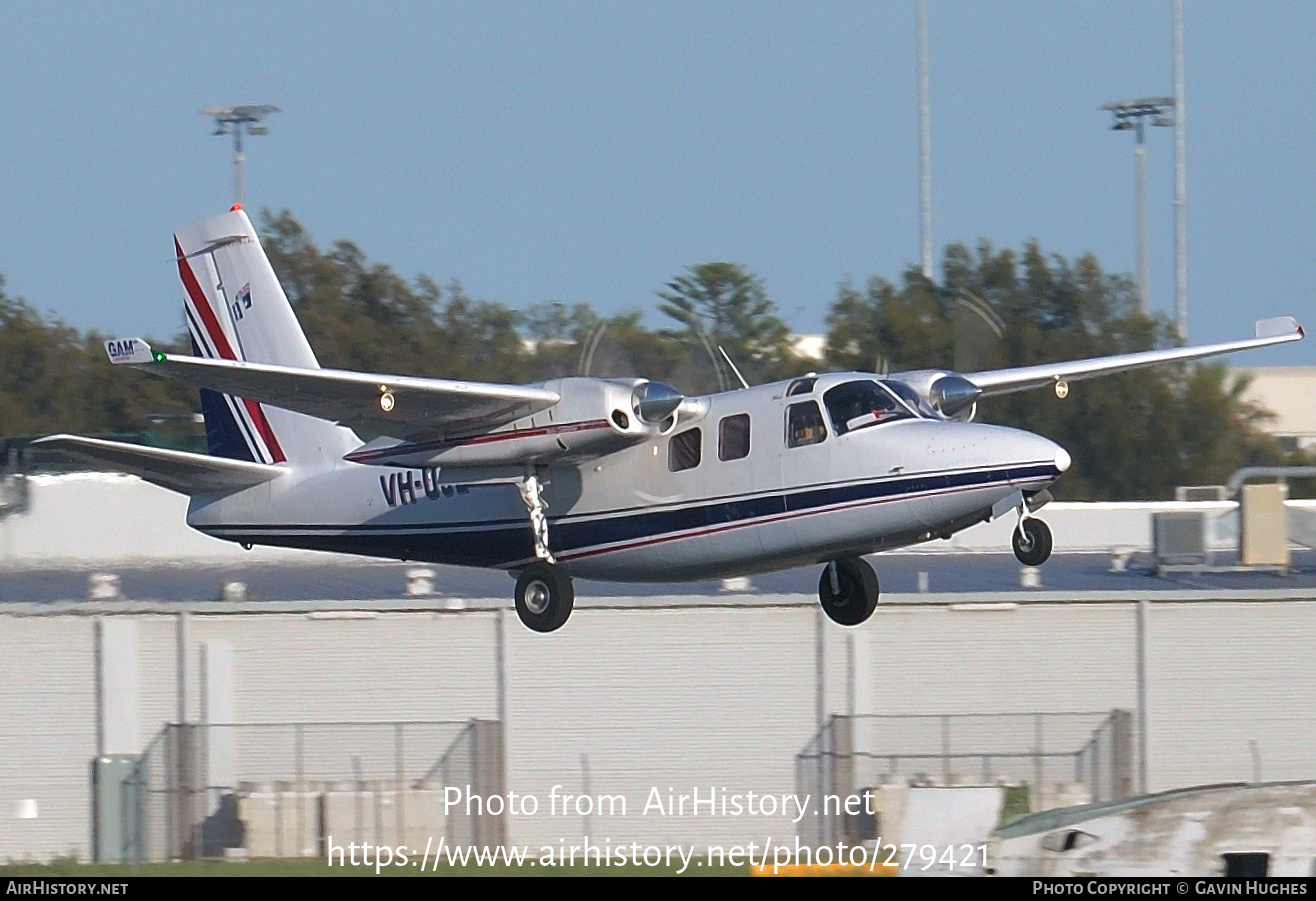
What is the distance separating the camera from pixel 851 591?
20109 mm

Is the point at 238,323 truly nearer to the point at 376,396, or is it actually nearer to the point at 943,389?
the point at 376,396

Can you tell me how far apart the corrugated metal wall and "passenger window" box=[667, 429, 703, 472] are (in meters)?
12.1

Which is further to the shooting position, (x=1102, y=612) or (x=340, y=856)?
(x=1102, y=612)

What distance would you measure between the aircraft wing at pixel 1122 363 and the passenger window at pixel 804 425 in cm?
327

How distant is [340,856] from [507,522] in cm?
955

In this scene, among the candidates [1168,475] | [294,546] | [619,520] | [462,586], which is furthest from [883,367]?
[1168,475]

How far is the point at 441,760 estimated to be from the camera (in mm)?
30391

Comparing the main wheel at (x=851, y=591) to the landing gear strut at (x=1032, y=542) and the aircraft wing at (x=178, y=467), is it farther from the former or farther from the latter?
the aircraft wing at (x=178, y=467)

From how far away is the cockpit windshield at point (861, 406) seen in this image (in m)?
18.8

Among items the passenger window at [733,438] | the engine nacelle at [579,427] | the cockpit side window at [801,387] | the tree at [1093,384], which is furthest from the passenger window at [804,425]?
the tree at [1093,384]

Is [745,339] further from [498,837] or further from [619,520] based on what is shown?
[619,520]

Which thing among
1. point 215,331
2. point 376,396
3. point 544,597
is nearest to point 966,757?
point 544,597

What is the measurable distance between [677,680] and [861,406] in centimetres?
1353

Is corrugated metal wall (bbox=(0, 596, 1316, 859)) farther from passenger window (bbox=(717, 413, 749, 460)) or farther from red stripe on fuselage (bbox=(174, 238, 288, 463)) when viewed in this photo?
passenger window (bbox=(717, 413, 749, 460))
